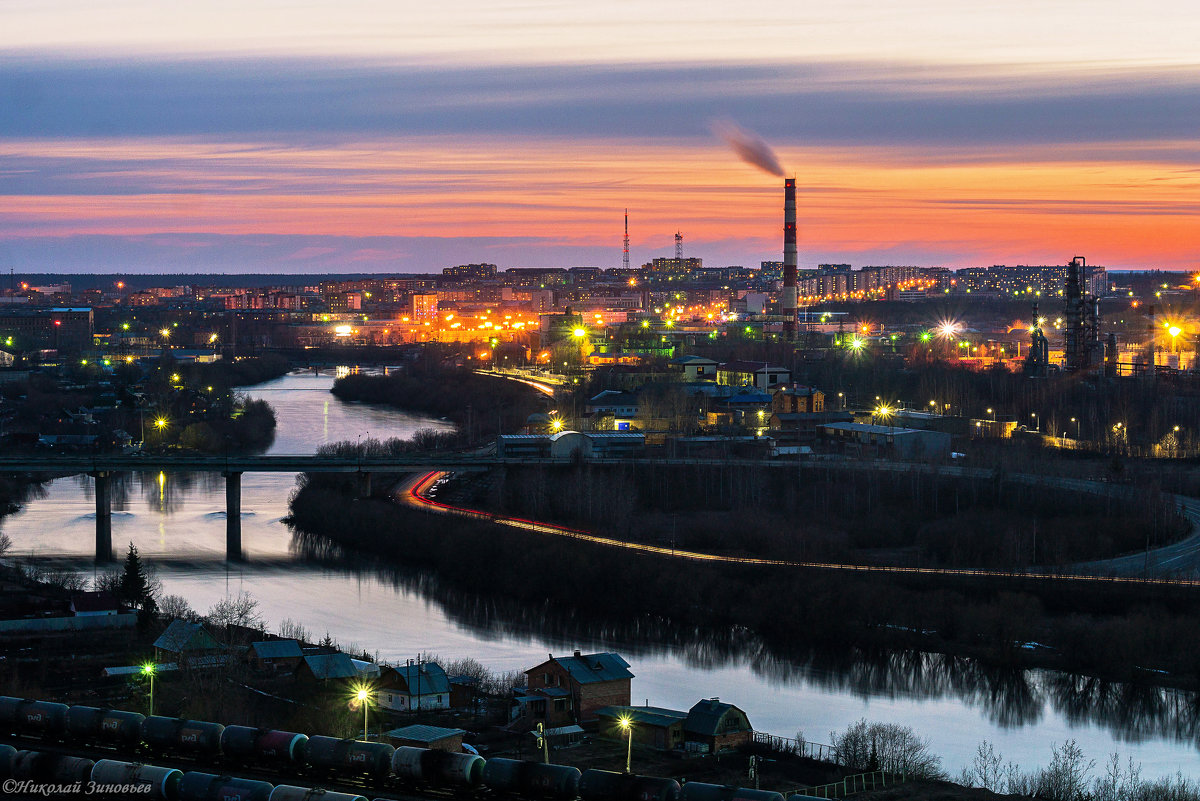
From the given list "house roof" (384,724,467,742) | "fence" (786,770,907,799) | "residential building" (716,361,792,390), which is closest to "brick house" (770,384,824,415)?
"residential building" (716,361,792,390)

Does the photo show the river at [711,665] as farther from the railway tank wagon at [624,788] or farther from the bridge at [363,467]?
the railway tank wagon at [624,788]

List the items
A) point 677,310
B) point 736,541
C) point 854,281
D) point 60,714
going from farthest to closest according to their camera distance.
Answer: point 854,281, point 677,310, point 736,541, point 60,714

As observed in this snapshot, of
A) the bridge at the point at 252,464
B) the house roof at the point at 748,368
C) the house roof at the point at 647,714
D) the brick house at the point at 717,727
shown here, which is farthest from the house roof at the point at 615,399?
the brick house at the point at 717,727

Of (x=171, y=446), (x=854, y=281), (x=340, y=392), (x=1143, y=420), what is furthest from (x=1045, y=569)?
(x=854, y=281)

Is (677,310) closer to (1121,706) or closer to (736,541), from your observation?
(736,541)

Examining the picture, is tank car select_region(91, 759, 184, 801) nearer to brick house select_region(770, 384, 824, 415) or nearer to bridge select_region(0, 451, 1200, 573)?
bridge select_region(0, 451, 1200, 573)

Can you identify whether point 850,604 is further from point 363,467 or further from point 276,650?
point 363,467

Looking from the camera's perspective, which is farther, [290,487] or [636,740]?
[290,487]
